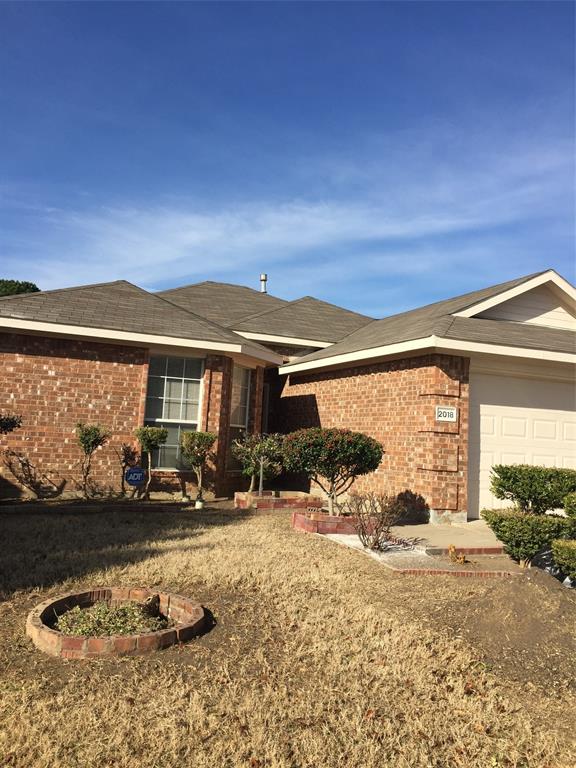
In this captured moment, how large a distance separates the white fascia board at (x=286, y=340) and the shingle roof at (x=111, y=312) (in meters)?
2.74

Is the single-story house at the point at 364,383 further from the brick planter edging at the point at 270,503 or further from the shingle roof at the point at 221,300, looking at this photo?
the shingle roof at the point at 221,300

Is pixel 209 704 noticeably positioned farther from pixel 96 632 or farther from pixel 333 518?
pixel 333 518

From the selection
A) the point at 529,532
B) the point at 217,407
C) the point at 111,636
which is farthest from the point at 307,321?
the point at 111,636

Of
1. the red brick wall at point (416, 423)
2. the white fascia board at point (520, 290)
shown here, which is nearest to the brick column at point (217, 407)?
the red brick wall at point (416, 423)

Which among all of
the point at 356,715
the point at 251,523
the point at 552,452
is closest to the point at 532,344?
the point at 552,452

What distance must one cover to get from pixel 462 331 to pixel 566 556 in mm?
5990

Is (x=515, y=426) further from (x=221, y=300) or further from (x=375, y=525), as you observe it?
(x=221, y=300)

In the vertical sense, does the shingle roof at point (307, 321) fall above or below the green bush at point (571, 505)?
above

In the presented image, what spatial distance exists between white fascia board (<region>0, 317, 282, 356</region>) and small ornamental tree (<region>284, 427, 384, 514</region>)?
143 inches

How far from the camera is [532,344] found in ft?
39.4

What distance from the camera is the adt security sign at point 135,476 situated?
1195 cm

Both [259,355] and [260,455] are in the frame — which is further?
[259,355]

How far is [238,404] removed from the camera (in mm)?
14789

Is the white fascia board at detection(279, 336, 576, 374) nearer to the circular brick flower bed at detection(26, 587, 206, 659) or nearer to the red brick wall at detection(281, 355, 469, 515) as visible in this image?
the red brick wall at detection(281, 355, 469, 515)
